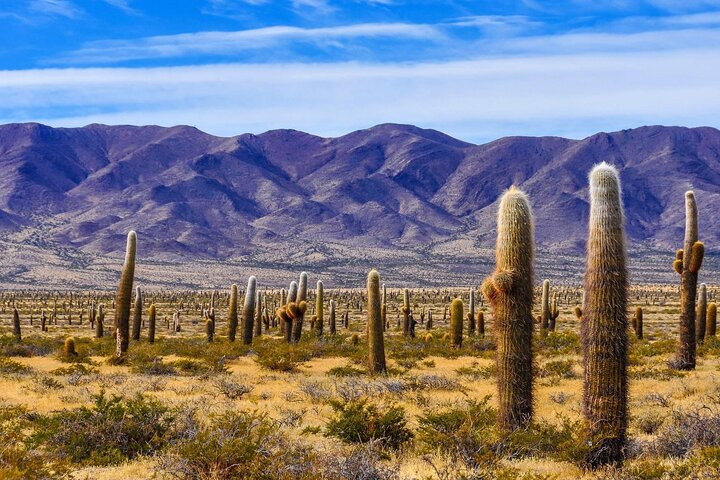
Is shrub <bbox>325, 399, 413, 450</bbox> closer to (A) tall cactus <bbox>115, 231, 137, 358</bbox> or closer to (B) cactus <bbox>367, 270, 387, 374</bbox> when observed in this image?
(B) cactus <bbox>367, 270, 387, 374</bbox>

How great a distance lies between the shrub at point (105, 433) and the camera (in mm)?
9812

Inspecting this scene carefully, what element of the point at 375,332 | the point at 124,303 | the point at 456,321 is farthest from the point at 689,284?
the point at 124,303

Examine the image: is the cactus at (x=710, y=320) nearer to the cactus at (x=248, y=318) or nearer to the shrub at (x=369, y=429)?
the cactus at (x=248, y=318)

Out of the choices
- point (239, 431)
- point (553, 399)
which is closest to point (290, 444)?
point (239, 431)

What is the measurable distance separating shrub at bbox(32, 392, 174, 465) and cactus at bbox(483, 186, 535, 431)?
4.54m

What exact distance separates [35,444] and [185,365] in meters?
11.8

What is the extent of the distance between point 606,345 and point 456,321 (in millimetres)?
18971

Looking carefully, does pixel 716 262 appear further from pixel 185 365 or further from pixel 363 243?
pixel 185 365

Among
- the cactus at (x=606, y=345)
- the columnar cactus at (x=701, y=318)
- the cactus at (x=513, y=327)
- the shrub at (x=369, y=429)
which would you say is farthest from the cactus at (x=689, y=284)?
the shrub at (x=369, y=429)

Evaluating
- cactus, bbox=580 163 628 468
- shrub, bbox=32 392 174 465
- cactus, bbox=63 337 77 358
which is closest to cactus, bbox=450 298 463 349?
cactus, bbox=63 337 77 358

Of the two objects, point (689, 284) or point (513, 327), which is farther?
point (689, 284)

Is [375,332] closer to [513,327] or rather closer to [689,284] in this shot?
[689,284]

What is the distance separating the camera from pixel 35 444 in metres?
9.82

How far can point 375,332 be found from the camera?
20125mm
